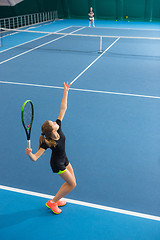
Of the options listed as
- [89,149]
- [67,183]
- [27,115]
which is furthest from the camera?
[89,149]

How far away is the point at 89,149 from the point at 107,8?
87.9ft

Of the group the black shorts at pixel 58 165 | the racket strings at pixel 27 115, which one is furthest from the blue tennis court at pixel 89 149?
the racket strings at pixel 27 115

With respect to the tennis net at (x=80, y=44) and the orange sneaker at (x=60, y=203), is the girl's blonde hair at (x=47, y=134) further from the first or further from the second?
the tennis net at (x=80, y=44)

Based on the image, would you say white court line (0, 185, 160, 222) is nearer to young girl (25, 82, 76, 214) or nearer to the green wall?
young girl (25, 82, 76, 214)

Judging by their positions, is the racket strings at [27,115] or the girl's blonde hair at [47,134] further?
the racket strings at [27,115]

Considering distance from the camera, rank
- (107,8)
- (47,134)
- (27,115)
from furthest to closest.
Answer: (107,8) → (27,115) → (47,134)

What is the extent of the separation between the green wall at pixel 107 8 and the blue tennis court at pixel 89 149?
56.3ft

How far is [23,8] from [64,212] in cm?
2355

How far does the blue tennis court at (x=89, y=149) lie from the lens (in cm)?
431

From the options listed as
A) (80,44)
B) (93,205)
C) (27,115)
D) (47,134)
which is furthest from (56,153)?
(80,44)

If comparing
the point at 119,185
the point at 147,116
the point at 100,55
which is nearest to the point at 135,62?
the point at 100,55

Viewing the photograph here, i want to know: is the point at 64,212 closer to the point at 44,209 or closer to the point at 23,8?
the point at 44,209

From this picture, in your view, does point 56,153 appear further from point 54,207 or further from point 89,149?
point 89,149

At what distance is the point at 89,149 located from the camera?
6379 millimetres
